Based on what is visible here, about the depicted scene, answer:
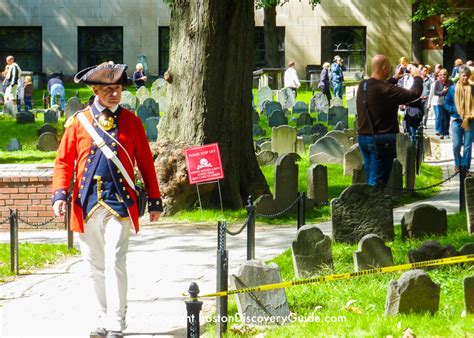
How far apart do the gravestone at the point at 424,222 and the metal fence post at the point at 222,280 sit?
4.32 meters

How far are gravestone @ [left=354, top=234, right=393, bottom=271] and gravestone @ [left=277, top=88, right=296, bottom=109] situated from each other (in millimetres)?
26418

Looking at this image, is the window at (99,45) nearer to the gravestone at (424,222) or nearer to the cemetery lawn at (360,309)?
the gravestone at (424,222)

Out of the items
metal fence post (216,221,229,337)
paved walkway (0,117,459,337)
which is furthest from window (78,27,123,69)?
metal fence post (216,221,229,337)

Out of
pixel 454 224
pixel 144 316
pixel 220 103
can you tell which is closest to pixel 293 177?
pixel 220 103

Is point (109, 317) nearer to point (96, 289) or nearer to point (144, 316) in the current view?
point (96, 289)

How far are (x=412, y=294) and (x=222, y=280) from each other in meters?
1.44

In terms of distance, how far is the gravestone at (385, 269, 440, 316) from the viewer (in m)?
9.62

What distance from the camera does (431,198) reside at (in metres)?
19.5

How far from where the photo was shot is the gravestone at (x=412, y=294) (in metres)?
9.62

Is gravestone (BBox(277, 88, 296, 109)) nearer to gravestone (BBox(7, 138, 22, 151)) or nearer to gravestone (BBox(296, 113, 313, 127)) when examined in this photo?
gravestone (BBox(296, 113, 313, 127))

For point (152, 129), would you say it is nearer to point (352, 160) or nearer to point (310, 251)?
point (352, 160)

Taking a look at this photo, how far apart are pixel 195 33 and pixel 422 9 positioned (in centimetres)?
3345

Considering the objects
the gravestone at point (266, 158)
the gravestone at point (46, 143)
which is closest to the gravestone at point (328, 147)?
the gravestone at point (266, 158)

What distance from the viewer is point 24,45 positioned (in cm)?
5816
